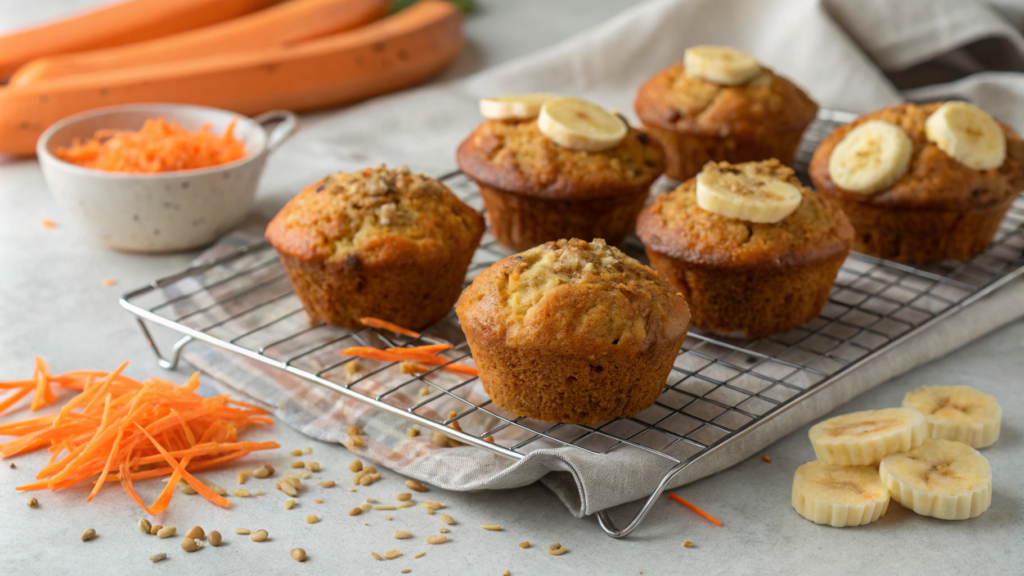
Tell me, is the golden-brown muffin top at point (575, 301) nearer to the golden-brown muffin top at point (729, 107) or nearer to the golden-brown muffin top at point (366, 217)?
the golden-brown muffin top at point (366, 217)

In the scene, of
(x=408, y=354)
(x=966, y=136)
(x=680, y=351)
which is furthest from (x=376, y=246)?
(x=966, y=136)

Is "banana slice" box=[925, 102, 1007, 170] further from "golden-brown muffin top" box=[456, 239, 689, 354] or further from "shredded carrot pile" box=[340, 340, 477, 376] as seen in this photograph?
"shredded carrot pile" box=[340, 340, 477, 376]

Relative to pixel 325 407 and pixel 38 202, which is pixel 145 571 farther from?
pixel 38 202

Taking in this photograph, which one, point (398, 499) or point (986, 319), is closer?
point (398, 499)

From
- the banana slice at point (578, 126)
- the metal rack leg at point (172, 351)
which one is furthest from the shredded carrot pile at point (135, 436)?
the banana slice at point (578, 126)

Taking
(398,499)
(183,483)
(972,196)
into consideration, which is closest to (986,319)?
(972,196)
